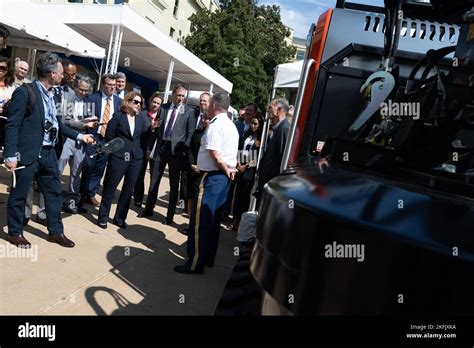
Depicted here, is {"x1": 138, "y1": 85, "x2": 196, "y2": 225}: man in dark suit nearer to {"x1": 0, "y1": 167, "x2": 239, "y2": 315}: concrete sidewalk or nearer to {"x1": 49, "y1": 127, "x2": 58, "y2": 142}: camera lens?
{"x1": 0, "y1": 167, "x2": 239, "y2": 315}: concrete sidewalk

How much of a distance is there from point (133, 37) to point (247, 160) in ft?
28.5

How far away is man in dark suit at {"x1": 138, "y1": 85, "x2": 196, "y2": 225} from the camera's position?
5.79 metres

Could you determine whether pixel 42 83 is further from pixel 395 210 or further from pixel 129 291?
pixel 395 210

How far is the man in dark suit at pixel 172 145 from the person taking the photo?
5785 millimetres

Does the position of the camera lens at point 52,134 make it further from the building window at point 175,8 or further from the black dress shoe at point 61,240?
the building window at point 175,8


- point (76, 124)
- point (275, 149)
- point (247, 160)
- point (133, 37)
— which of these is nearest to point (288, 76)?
point (247, 160)

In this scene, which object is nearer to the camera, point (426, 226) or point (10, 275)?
point (426, 226)

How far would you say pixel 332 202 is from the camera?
1074 millimetres

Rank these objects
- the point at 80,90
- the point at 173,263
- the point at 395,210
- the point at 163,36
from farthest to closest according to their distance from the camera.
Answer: the point at 163,36
the point at 80,90
the point at 173,263
the point at 395,210

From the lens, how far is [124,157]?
17.2ft

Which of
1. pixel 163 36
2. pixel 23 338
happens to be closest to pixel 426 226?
pixel 23 338

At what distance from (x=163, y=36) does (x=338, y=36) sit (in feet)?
37.6

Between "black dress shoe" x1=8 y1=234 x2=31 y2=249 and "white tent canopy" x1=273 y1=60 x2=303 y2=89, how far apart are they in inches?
201

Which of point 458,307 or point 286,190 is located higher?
point 286,190
